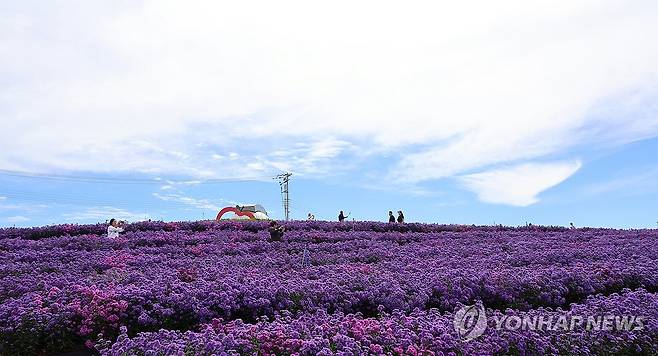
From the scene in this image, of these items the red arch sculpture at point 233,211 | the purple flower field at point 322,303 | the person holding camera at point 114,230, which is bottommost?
the purple flower field at point 322,303

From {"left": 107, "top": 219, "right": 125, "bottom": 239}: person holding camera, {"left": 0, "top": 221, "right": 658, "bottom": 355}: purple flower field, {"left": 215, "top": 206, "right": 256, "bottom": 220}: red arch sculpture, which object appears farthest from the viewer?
{"left": 215, "top": 206, "right": 256, "bottom": 220}: red arch sculpture

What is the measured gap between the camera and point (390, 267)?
11.9 metres

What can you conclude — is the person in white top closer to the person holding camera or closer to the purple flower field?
the person holding camera

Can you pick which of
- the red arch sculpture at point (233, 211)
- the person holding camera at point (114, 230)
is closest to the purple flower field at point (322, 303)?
the person holding camera at point (114, 230)

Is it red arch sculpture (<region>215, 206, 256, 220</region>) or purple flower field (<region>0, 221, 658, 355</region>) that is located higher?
red arch sculpture (<region>215, 206, 256, 220</region>)

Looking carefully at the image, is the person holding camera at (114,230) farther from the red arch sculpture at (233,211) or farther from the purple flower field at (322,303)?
the red arch sculpture at (233,211)

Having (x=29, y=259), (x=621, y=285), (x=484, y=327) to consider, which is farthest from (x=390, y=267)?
(x=29, y=259)

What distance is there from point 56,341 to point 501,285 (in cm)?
721

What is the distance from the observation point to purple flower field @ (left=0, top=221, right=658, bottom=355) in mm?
5770

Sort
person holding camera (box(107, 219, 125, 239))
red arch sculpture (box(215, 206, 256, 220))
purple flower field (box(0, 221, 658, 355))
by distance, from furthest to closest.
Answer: red arch sculpture (box(215, 206, 256, 220)) < person holding camera (box(107, 219, 125, 239)) < purple flower field (box(0, 221, 658, 355))

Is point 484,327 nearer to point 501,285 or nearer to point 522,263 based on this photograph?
point 501,285

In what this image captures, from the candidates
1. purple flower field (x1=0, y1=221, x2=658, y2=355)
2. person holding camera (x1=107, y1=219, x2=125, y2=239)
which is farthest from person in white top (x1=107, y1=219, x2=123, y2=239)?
purple flower field (x1=0, y1=221, x2=658, y2=355)

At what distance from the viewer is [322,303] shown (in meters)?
8.47

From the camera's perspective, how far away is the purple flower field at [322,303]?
577 cm
